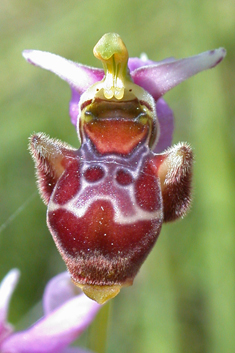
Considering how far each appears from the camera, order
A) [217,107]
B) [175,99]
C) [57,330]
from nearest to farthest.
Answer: [57,330] < [217,107] < [175,99]

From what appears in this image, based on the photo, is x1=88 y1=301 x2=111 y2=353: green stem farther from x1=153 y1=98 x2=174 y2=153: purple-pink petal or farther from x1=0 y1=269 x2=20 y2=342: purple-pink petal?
x1=153 y1=98 x2=174 y2=153: purple-pink petal

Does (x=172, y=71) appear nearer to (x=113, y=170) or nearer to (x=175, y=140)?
(x=113, y=170)

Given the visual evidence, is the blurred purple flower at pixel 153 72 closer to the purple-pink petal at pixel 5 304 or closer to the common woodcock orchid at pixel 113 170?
the common woodcock orchid at pixel 113 170

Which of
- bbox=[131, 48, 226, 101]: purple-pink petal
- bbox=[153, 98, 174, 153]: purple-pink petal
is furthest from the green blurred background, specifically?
bbox=[131, 48, 226, 101]: purple-pink petal

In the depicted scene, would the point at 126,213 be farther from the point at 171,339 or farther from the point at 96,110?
the point at 171,339

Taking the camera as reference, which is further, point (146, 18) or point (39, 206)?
point (146, 18)

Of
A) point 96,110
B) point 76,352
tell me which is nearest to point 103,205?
point 96,110
